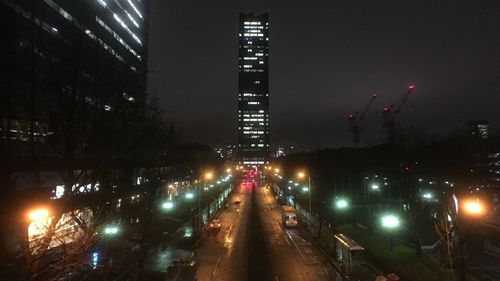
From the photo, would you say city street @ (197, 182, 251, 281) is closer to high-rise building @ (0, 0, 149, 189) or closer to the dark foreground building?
the dark foreground building

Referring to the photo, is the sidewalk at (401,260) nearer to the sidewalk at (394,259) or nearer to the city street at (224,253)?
the sidewalk at (394,259)

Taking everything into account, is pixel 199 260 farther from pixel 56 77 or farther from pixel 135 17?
pixel 135 17

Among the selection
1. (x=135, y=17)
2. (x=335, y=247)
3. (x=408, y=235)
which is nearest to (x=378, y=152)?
(x=408, y=235)

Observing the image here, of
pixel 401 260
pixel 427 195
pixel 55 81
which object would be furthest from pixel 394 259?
pixel 427 195

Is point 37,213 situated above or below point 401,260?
above

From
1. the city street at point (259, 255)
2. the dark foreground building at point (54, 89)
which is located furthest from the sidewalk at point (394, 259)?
the dark foreground building at point (54, 89)

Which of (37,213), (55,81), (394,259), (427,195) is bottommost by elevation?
(394,259)

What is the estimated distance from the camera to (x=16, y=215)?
11578 millimetres

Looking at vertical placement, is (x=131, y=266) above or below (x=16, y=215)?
below

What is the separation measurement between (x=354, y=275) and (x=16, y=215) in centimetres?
2004

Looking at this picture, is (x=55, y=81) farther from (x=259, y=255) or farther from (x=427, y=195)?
(x=427, y=195)

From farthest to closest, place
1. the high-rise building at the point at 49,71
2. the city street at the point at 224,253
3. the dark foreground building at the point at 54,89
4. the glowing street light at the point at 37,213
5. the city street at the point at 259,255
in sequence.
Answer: the city street at the point at 224,253 → the city street at the point at 259,255 → the glowing street light at the point at 37,213 → the dark foreground building at the point at 54,89 → the high-rise building at the point at 49,71

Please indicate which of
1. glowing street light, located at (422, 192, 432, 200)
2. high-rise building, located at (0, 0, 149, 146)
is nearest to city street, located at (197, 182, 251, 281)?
high-rise building, located at (0, 0, 149, 146)

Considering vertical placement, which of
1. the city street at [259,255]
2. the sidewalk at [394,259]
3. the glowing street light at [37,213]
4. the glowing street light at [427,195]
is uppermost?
the glowing street light at [37,213]
